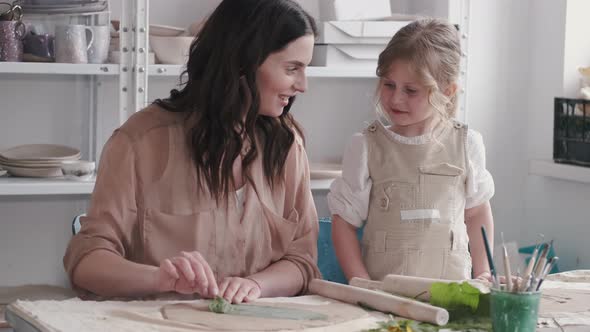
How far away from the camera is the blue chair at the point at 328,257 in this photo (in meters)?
2.25

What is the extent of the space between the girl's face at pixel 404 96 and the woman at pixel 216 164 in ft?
0.99

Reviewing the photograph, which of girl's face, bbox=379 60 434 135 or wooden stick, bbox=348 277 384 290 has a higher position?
girl's face, bbox=379 60 434 135

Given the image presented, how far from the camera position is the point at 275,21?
185 centimetres

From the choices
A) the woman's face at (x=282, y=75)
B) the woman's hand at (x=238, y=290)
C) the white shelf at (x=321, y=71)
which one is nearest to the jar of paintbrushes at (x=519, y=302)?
the woman's hand at (x=238, y=290)

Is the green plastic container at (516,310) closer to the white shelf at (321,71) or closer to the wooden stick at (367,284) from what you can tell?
the wooden stick at (367,284)

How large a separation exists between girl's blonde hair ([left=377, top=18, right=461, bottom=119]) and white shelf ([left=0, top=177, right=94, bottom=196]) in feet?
3.57

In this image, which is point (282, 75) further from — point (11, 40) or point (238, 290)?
point (11, 40)

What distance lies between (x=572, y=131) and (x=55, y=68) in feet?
5.39

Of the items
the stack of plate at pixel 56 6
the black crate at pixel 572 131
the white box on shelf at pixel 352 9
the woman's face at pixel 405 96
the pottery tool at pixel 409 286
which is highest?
the white box on shelf at pixel 352 9

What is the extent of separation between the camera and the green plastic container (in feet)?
4.26

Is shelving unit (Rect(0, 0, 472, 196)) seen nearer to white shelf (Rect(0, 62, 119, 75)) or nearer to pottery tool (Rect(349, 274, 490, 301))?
white shelf (Rect(0, 62, 119, 75))

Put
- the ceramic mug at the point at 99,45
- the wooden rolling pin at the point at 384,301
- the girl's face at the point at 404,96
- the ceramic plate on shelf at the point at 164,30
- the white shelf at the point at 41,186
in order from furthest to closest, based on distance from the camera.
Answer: the ceramic plate on shelf at the point at 164,30 → the ceramic mug at the point at 99,45 → the white shelf at the point at 41,186 → the girl's face at the point at 404,96 → the wooden rolling pin at the point at 384,301

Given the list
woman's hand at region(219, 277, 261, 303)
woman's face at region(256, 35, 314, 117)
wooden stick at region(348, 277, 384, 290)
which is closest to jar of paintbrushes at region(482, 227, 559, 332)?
wooden stick at region(348, 277, 384, 290)

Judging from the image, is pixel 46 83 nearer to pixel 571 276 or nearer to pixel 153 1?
pixel 153 1
